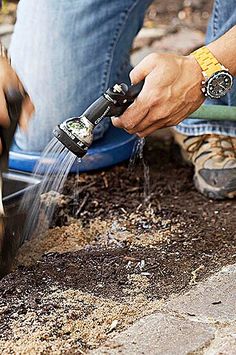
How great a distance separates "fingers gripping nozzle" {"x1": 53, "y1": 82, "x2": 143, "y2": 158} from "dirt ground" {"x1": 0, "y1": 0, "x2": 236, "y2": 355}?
13.7 inches

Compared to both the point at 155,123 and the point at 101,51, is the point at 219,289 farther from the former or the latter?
the point at 101,51

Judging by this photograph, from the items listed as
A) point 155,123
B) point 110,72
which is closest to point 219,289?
point 155,123

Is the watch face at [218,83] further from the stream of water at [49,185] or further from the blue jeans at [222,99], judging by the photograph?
the blue jeans at [222,99]

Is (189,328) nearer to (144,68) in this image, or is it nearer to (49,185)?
(144,68)

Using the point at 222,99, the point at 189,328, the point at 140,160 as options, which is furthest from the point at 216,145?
the point at 189,328

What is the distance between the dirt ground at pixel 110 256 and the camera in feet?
6.02

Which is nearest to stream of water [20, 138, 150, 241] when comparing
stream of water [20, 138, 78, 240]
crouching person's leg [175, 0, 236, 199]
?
stream of water [20, 138, 78, 240]

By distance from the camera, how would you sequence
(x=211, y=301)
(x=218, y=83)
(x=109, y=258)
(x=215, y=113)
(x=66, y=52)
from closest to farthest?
(x=211, y=301), (x=218, y=83), (x=109, y=258), (x=215, y=113), (x=66, y=52)

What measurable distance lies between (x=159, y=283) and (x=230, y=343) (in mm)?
343

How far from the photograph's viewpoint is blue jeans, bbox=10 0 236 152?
2.83 m

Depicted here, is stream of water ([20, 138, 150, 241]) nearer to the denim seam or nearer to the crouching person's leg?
the crouching person's leg

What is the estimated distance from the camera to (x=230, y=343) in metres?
1.74

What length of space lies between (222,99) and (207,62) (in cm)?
68

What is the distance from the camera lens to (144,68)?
1.96 meters
